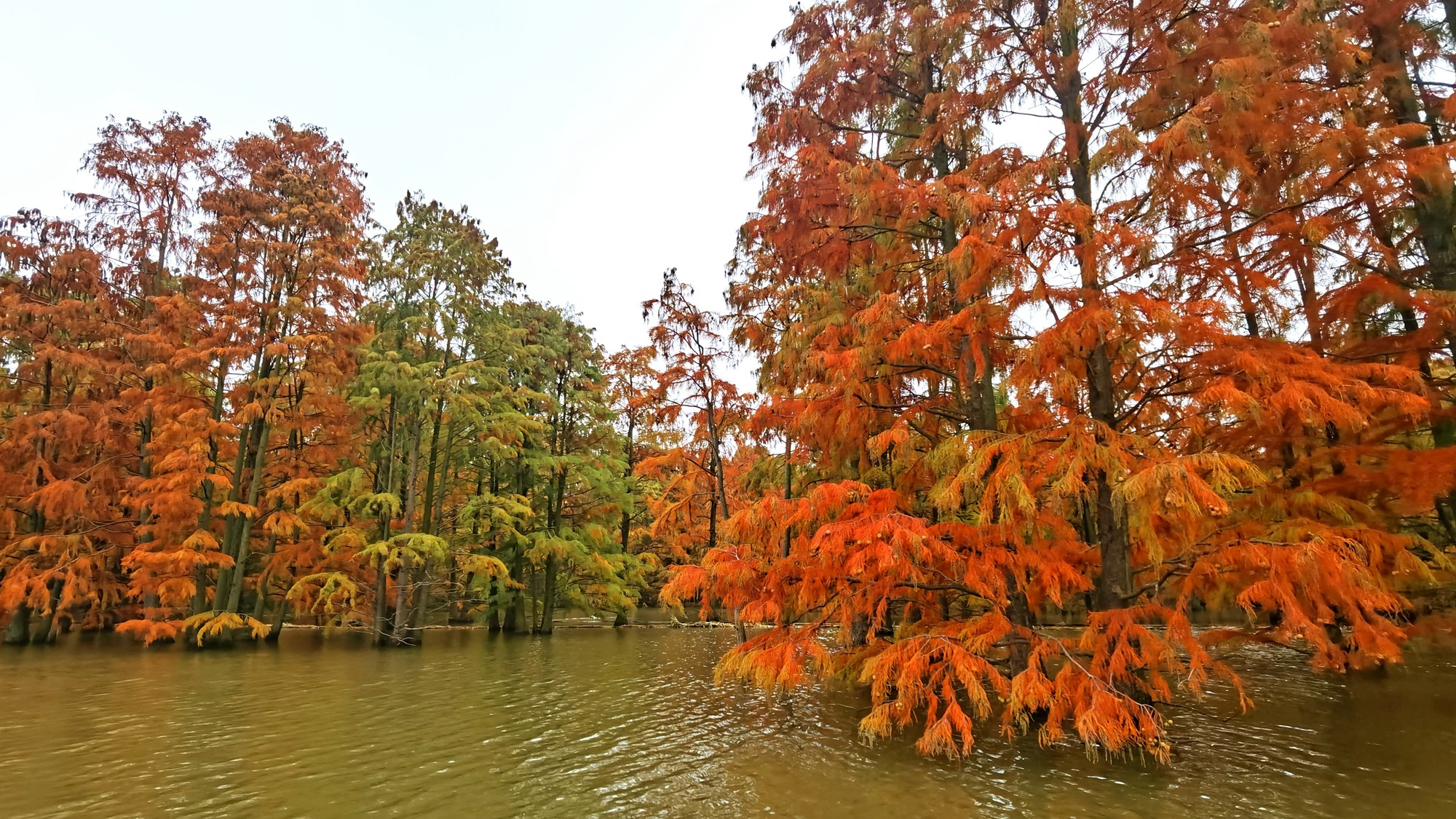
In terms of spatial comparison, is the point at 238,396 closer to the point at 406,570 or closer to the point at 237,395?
the point at 237,395

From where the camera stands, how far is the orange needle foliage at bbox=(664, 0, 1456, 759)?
624 cm

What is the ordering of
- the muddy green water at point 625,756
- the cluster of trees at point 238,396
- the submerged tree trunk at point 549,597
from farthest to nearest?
the submerged tree trunk at point 549,597 → the cluster of trees at point 238,396 → the muddy green water at point 625,756

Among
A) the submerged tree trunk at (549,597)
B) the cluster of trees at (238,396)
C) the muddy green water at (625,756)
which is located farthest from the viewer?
the submerged tree trunk at (549,597)

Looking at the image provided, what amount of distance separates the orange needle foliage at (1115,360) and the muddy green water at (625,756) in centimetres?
62

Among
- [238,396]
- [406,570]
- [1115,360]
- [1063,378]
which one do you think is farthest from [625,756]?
[238,396]

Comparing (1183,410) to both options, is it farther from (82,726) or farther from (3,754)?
(82,726)

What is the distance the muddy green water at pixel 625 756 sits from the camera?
5.82 m

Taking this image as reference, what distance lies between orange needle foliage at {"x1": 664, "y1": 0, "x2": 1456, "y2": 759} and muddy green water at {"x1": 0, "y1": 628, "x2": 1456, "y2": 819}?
62 cm

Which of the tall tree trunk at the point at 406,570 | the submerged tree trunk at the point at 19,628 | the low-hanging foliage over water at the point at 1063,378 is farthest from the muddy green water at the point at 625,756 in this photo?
the submerged tree trunk at the point at 19,628

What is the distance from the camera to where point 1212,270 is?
7199mm

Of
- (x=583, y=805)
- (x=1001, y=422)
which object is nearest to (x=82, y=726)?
(x=583, y=805)

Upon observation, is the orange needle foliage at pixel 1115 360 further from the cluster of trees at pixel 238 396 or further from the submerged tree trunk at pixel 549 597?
the submerged tree trunk at pixel 549 597

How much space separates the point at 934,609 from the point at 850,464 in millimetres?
3463

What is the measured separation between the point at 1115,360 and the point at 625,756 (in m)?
7.70
